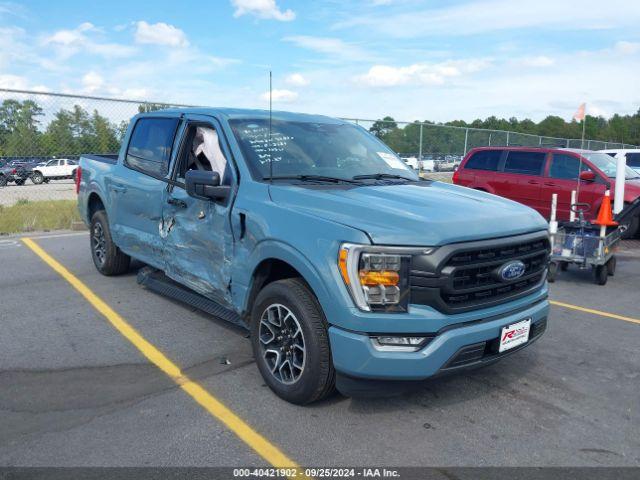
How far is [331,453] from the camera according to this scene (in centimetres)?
304

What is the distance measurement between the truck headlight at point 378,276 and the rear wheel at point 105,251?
4.25m

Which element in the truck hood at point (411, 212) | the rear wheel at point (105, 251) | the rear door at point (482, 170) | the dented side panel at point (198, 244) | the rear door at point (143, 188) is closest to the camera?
the truck hood at point (411, 212)

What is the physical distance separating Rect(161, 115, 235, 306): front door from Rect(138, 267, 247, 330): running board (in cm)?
14

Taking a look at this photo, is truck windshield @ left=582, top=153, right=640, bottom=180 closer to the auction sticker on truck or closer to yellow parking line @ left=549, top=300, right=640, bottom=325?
yellow parking line @ left=549, top=300, right=640, bottom=325

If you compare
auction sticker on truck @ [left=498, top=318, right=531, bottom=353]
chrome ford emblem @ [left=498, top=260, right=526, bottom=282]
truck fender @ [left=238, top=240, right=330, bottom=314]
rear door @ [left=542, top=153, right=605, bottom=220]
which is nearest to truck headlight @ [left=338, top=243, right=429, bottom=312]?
truck fender @ [left=238, top=240, right=330, bottom=314]

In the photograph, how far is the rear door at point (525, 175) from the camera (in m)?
10.9

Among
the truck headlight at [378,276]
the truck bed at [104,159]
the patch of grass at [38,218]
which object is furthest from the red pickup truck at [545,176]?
the patch of grass at [38,218]

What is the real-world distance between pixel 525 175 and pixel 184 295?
325 inches

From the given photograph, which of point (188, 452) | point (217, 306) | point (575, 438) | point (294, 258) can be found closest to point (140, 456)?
point (188, 452)

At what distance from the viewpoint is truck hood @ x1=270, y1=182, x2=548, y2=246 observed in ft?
10.4

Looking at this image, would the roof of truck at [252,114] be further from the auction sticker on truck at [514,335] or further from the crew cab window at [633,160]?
the crew cab window at [633,160]

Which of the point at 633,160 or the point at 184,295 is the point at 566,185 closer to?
the point at 633,160

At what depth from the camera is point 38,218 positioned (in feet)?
40.7

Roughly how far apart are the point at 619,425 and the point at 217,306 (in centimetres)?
299
